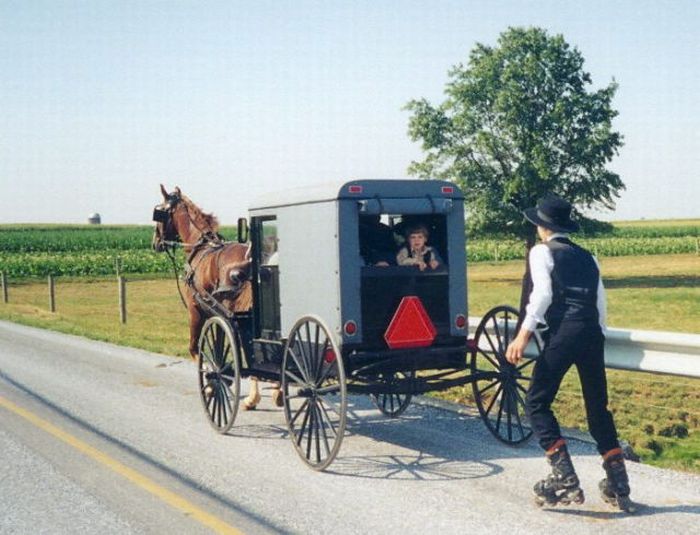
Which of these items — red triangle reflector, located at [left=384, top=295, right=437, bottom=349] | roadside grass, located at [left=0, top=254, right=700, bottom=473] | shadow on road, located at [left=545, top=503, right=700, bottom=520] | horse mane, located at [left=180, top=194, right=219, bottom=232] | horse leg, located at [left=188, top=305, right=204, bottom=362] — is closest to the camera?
shadow on road, located at [left=545, top=503, right=700, bottom=520]

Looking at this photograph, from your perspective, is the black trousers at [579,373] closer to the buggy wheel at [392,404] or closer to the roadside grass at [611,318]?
the roadside grass at [611,318]

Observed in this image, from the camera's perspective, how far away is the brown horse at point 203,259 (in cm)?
904

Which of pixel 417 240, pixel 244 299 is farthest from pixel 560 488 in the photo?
pixel 244 299

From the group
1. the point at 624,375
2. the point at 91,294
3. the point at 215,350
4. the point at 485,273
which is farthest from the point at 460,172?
the point at 215,350

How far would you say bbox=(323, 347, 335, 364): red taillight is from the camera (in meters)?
6.70

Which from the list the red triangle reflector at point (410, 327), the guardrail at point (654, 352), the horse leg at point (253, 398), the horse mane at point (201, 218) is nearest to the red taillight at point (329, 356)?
the red triangle reflector at point (410, 327)

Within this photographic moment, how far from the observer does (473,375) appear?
290 inches

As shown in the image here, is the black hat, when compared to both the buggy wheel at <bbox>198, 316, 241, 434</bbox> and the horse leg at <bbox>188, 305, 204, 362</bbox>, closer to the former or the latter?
the buggy wheel at <bbox>198, 316, 241, 434</bbox>

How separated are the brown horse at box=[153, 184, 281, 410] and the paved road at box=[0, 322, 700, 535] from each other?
102 cm

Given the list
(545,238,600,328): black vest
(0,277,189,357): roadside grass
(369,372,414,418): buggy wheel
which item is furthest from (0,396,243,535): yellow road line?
(0,277,189,357): roadside grass

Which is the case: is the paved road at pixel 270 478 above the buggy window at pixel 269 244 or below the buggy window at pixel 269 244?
below

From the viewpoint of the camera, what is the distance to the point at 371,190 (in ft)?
22.5

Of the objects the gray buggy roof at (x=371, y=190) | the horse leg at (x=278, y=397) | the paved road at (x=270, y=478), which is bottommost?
the paved road at (x=270, y=478)

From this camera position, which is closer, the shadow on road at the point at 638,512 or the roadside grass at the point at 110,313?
the shadow on road at the point at 638,512
